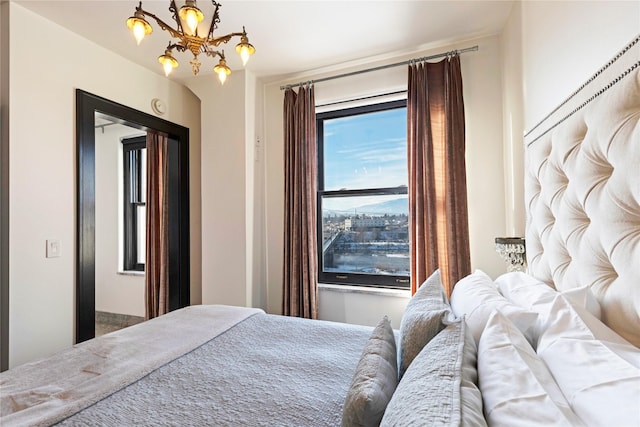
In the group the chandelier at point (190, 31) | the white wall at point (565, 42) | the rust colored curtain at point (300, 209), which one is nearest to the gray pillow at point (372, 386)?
the white wall at point (565, 42)

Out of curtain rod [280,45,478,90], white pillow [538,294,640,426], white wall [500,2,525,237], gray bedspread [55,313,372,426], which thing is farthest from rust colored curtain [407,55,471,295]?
white pillow [538,294,640,426]

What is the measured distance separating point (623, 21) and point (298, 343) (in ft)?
5.44

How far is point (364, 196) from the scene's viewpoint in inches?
119

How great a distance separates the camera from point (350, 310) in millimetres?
2896

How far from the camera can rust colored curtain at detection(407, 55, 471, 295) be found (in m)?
2.44

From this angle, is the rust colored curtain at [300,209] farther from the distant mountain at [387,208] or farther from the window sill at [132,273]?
the window sill at [132,273]

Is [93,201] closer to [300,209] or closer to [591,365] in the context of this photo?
[300,209]

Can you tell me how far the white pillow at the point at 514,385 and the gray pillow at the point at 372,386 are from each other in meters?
0.22

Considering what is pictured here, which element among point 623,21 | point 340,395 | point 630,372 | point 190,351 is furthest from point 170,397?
point 623,21

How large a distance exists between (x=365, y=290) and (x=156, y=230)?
2524mm

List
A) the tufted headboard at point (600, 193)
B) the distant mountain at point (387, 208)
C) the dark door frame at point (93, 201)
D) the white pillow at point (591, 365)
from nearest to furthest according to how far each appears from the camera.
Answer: the white pillow at point (591, 365), the tufted headboard at point (600, 193), the dark door frame at point (93, 201), the distant mountain at point (387, 208)

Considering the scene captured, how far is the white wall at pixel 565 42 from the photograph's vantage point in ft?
3.16

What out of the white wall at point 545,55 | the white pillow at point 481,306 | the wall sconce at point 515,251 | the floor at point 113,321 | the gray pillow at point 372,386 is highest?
the white wall at point 545,55

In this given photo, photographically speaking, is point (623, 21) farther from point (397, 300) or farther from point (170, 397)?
point (397, 300)
